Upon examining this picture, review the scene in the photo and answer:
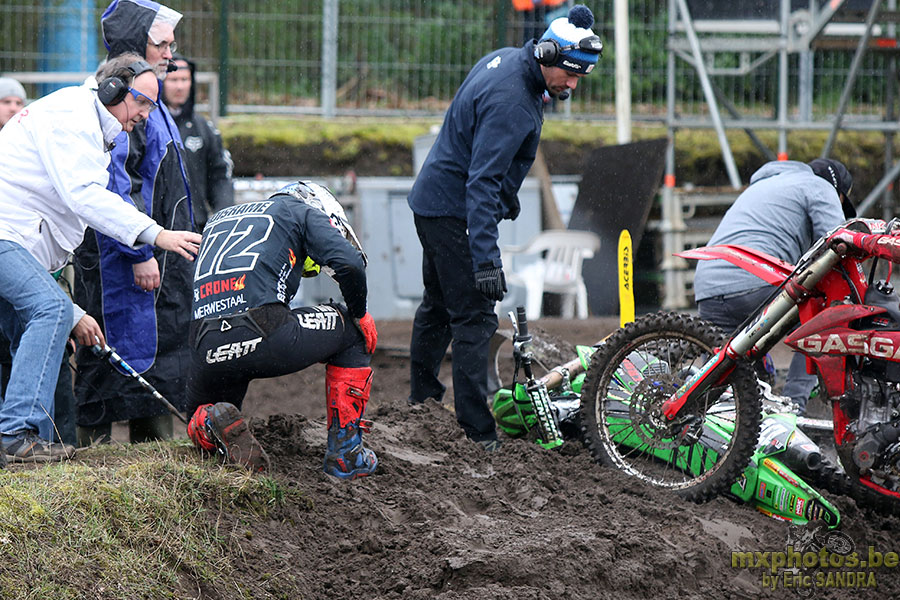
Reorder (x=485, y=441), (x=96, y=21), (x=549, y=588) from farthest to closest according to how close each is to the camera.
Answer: (x=96, y=21) < (x=485, y=441) < (x=549, y=588)

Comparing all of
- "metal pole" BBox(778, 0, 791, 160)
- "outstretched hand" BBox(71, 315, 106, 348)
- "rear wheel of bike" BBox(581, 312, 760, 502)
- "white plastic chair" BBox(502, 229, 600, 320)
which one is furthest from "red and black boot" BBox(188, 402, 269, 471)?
"metal pole" BBox(778, 0, 791, 160)

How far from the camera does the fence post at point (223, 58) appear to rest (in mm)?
13461

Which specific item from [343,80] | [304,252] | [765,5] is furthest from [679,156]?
[304,252]

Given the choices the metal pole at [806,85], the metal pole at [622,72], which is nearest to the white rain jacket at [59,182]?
the metal pole at [622,72]

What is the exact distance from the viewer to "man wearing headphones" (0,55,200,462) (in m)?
4.70

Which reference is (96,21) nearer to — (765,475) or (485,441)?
(485,441)

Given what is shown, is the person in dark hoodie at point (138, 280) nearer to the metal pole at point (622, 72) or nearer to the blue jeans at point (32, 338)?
the blue jeans at point (32, 338)

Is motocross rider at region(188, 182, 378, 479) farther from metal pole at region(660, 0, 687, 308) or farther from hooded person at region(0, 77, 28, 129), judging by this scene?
metal pole at region(660, 0, 687, 308)

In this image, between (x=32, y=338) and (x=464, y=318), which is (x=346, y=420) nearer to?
(x=464, y=318)

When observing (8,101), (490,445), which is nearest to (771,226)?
(490,445)

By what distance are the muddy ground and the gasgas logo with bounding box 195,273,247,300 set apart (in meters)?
0.86

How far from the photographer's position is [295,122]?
44.8 ft

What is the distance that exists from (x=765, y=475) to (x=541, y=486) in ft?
3.52

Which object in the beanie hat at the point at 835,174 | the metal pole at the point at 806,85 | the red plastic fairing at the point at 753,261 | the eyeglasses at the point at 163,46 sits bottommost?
the red plastic fairing at the point at 753,261
